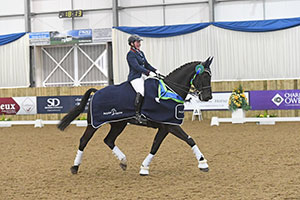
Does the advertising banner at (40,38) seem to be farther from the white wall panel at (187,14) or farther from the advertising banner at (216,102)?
the advertising banner at (216,102)

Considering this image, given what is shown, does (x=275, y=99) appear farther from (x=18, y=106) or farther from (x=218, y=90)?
(x=18, y=106)

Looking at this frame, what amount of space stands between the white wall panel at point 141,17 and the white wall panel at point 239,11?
2309 mm

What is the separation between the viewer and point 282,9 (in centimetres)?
1753

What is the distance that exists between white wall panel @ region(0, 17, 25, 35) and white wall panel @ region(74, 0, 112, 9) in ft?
7.93

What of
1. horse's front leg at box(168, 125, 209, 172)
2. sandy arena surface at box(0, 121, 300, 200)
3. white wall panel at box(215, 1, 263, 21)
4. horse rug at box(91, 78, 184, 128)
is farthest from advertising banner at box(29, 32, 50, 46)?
horse's front leg at box(168, 125, 209, 172)

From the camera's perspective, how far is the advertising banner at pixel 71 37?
18875 mm

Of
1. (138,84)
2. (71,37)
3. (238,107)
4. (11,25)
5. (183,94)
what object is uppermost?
(11,25)

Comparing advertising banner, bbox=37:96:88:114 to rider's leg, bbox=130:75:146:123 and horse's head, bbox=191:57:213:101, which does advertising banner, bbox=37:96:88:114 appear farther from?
horse's head, bbox=191:57:213:101

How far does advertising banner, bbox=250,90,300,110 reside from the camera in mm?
15852

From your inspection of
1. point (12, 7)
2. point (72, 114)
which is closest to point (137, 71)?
point (72, 114)

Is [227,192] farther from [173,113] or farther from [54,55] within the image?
[54,55]

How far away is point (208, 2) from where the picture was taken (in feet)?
59.5

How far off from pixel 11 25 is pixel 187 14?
7.44 meters

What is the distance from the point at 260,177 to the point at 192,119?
11.7 meters
